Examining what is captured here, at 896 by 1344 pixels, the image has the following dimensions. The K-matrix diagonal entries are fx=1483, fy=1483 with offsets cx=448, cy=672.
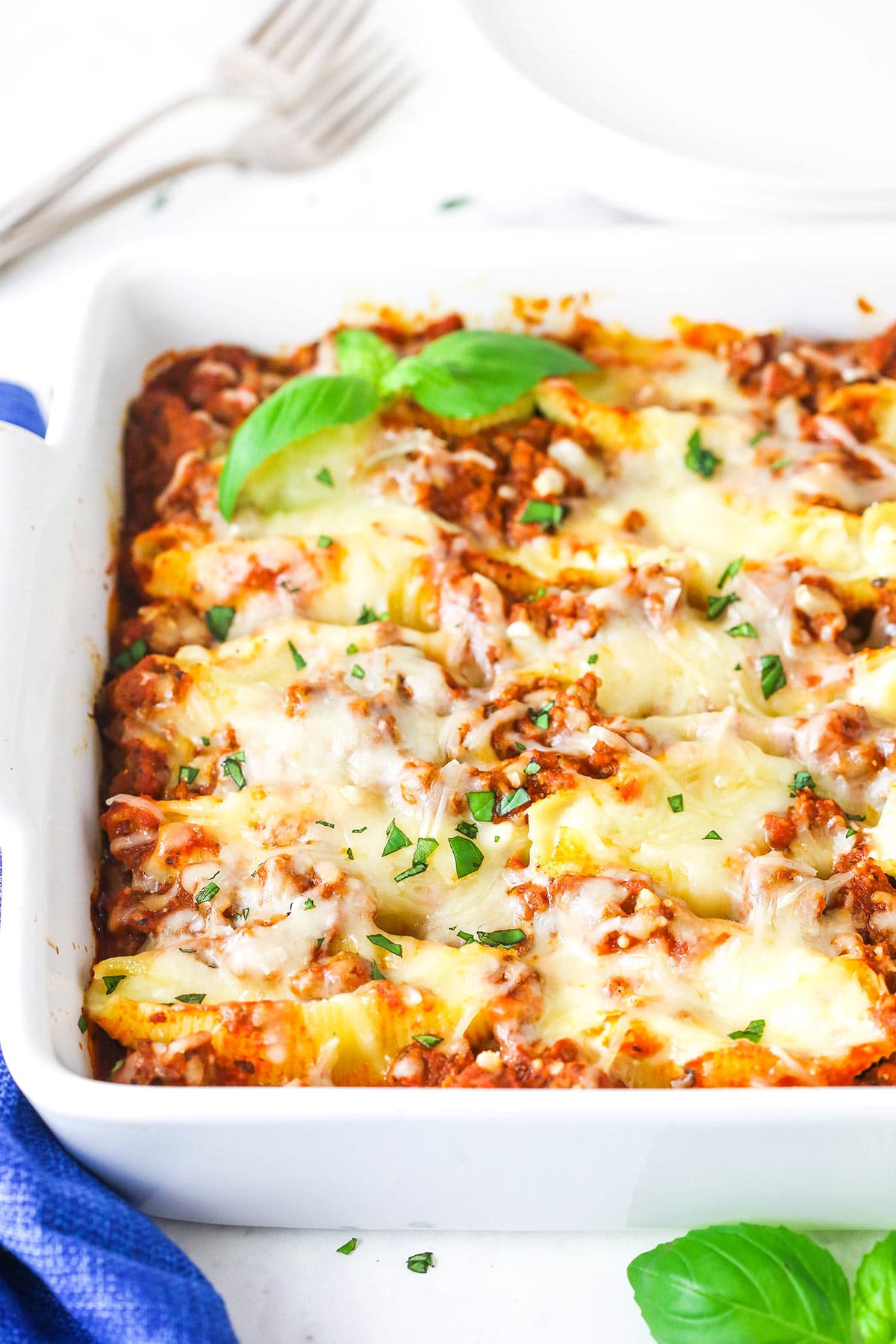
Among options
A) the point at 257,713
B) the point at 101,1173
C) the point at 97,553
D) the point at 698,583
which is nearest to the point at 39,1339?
the point at 101,1173

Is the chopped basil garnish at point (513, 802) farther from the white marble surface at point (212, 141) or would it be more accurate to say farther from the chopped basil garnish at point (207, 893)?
the white marble surface at point (212, 141)

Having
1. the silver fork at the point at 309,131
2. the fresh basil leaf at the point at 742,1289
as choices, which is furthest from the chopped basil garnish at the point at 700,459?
the silver fork at the point at 309,131

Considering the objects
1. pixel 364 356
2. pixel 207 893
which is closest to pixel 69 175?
pixel 364 356

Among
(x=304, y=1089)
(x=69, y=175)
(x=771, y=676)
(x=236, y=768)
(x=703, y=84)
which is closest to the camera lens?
(x=304, y=1089)

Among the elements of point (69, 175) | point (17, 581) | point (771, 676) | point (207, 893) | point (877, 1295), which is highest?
point (69, 175)

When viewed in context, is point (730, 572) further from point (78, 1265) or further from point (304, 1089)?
point (78, 1265)

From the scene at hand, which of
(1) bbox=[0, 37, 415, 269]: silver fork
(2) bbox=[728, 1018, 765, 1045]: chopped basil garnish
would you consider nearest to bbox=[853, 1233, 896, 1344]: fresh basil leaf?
(2) bbox=[728, 1018, 765, 1045]: chopped basil garnish
